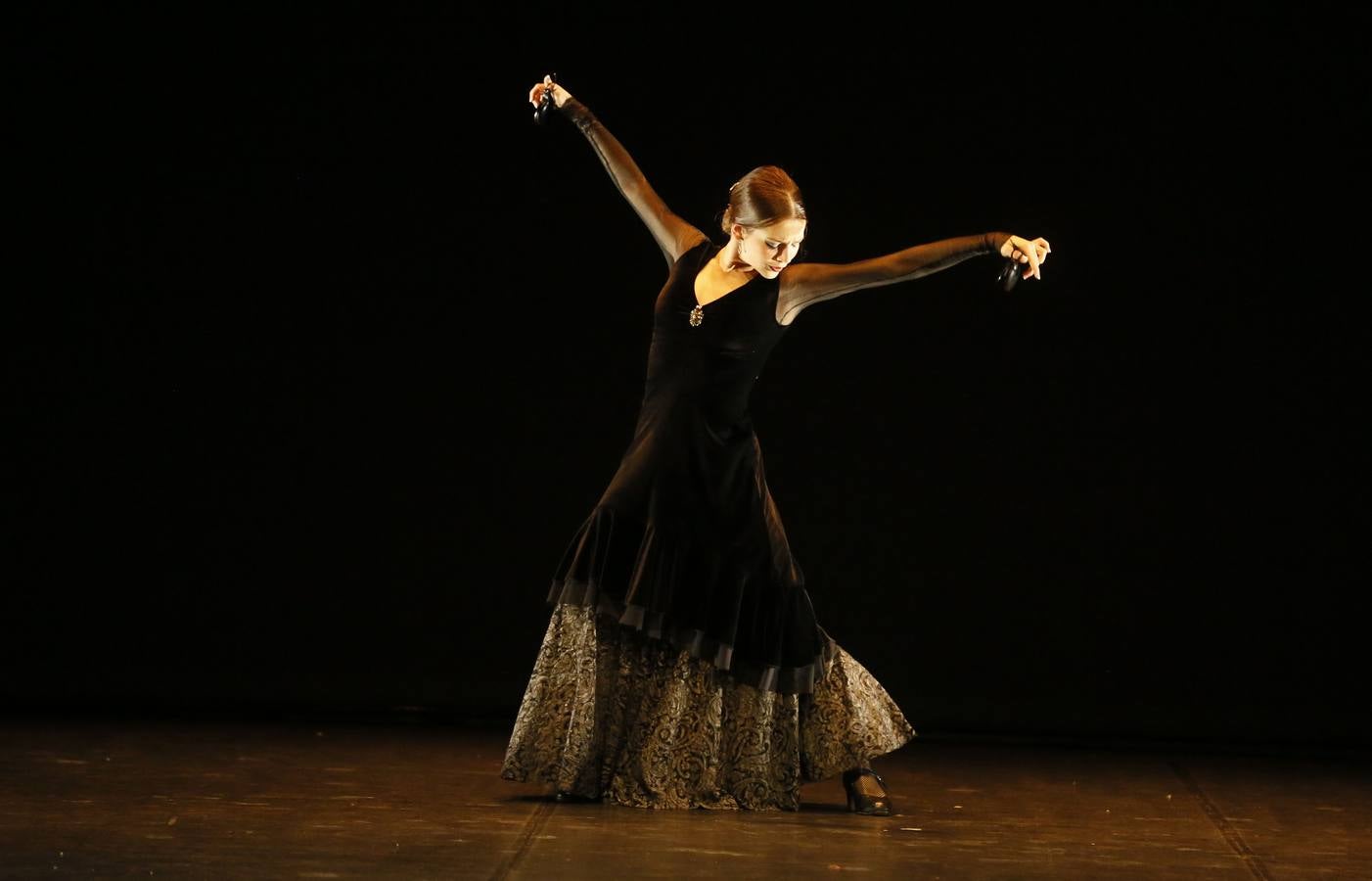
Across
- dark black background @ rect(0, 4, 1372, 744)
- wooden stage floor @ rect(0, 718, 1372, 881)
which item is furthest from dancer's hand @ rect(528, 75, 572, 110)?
wooden stage floor @ rect(0, 718, 1372, 881)

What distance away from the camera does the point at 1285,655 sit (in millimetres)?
4941

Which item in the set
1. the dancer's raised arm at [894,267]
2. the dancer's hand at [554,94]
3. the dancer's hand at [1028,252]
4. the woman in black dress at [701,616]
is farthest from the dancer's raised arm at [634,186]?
the dancer's hand at [1028,252]

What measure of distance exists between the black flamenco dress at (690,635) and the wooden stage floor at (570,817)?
0.09m

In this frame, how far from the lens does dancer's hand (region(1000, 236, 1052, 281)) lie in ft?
11.0

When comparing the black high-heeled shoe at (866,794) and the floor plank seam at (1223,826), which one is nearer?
the floor plank seam at (1223,826)

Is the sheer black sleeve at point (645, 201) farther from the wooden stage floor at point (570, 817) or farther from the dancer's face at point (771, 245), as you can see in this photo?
the wooden stage floor at point (570, 817)

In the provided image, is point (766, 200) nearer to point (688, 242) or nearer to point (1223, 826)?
point (688, 242)

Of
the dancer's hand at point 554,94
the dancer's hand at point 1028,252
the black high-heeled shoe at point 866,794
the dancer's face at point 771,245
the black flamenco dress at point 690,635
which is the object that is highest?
the dancer's hand at point 554,94

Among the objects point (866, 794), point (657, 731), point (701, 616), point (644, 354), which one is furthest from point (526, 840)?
point (644, 354)

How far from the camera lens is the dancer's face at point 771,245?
141 inches

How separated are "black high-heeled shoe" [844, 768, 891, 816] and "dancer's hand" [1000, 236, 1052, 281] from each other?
1011 millimetres

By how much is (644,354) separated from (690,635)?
1584 millimetres

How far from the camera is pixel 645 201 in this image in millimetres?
3818

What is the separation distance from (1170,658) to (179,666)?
265cm
